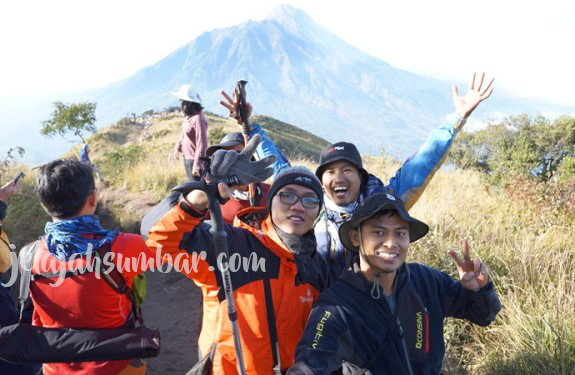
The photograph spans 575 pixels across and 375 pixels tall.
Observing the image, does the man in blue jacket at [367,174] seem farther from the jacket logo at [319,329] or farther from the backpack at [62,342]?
the backpack at [62,342]

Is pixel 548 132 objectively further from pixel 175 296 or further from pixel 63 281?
pixel 63 281

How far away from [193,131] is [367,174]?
3927 millimetres

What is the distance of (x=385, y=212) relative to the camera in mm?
2158

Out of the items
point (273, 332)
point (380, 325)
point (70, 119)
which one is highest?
point (380, 325)

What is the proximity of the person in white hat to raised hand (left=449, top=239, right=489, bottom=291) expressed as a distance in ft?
14.8

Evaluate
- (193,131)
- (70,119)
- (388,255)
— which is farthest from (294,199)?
(70,119)

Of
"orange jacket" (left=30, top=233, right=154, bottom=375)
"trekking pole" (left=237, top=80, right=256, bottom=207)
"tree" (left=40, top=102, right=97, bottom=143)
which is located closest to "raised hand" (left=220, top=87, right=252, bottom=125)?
"trekking pole" (left=237, top=80, right=256, bottom=207)

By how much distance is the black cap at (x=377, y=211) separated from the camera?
6.88ft

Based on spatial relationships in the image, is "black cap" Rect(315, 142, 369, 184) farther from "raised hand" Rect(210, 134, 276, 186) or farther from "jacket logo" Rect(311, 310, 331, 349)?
"jacket logo" Rect(311, 310, 331, 349)

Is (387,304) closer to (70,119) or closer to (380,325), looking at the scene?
(380,325)

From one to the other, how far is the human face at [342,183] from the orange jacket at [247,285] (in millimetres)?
902

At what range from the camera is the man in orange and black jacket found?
2061mm

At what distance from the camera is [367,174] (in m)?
3.17

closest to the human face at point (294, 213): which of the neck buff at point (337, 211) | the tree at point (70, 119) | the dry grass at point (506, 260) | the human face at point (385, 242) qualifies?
the human face at point (385, 242)
